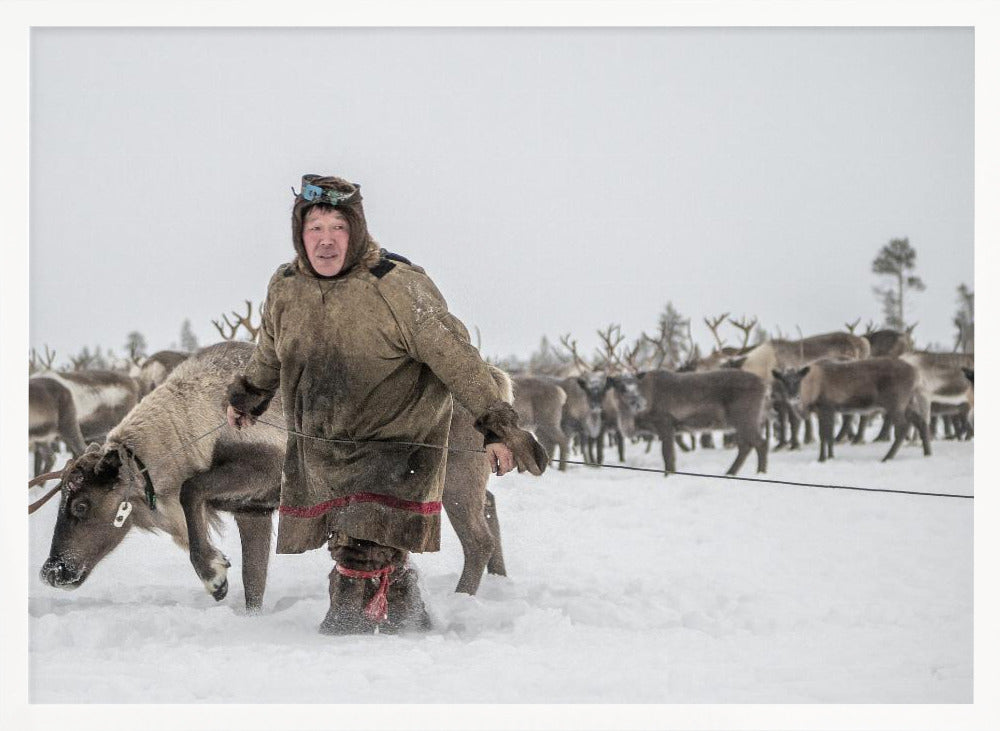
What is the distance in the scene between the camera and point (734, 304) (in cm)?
1009

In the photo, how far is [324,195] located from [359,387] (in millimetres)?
596

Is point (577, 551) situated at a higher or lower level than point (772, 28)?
lower

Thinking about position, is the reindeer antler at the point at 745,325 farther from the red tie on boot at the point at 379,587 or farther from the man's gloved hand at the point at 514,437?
the man's gloved hand at the point at 514,437

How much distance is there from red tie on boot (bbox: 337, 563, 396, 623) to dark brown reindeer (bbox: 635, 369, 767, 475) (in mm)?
7528

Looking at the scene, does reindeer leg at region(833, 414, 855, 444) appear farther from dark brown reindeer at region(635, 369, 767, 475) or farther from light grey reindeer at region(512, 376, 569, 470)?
light grey reindeer at region(512, 376, 569, 470)

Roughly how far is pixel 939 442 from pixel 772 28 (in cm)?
894

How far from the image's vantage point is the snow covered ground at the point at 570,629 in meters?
3.47

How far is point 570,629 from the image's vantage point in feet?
12.7

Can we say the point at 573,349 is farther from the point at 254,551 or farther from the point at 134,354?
the point at 254,551

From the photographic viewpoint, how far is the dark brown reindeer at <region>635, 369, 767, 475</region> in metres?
10.9

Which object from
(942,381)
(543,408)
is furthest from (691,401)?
(942,381)

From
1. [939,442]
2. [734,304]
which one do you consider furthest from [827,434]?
[734,304]

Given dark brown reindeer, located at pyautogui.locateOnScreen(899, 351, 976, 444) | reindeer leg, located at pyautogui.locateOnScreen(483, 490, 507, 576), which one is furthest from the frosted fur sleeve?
dark brown reindeer, located at pyautogui.locateOnScreen(899, 351, 976, 444)

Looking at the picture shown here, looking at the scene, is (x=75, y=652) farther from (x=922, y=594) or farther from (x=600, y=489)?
(x=600, y=489)
